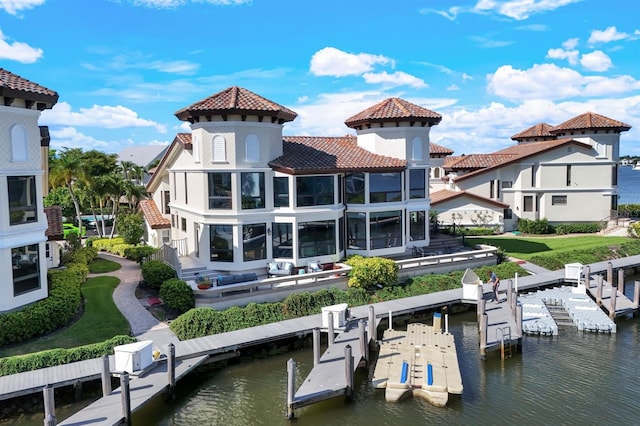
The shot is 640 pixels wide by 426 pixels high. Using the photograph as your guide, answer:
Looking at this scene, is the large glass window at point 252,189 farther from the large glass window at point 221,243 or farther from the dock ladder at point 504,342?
the dock ladder at point 504,342

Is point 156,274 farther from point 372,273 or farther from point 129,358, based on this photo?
point 372,273

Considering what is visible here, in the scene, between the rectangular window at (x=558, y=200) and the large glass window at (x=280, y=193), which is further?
the rectangular window at (x=558, y=200)

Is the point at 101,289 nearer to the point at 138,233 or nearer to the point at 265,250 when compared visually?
the point at 265,250

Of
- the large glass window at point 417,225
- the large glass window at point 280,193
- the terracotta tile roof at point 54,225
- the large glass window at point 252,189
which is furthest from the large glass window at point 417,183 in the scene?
the terracotta tile roof at point 54,225

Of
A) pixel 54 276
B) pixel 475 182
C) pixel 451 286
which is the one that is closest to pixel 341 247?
pixel 451 286

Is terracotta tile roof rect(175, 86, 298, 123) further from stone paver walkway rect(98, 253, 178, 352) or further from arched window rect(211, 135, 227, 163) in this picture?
stone paver walkway rect(98, 253, 178, 352)
